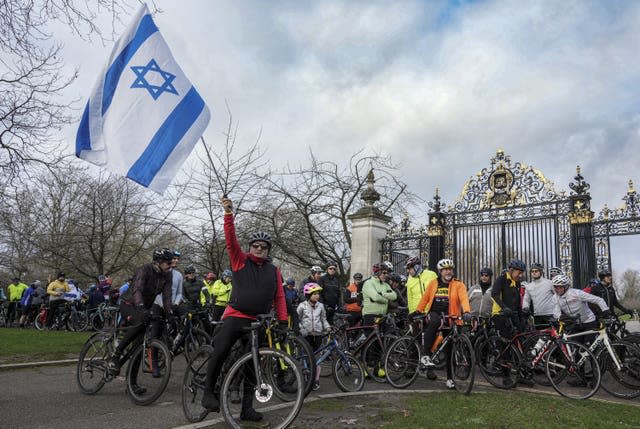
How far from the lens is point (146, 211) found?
24.2 metres

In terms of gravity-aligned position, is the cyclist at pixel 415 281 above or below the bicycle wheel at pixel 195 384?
above

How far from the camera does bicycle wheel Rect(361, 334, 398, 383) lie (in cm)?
790

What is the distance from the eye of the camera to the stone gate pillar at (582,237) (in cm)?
1271

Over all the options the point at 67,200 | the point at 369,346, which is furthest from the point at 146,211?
the point at 369,346

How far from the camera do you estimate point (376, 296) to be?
347 inches

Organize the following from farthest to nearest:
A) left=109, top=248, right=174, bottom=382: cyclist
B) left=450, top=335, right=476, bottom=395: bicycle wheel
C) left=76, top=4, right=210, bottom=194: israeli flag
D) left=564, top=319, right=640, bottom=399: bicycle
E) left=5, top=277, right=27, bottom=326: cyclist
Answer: left=5, top=277, right=27, bottom=326: cyclist < left=564, top=319, right=640, bottom=399: bicycle < left=450, top=335, right=476, bottom=395: bicycle wheel < left=109, top=248, right=174, bottom=382: cyclist < left=76, top=4, right=210, bottom=194: israeli flag

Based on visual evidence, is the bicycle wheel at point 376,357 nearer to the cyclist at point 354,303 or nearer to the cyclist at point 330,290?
the cyclist at point 354,303

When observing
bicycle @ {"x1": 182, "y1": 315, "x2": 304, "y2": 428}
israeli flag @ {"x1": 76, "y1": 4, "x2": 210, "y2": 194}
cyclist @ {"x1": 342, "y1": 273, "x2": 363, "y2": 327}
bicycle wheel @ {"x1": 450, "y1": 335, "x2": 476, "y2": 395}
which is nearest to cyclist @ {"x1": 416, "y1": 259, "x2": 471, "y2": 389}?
bicycle wheel @ {"x1": 450, "y1": 335, "x2": 476, "y2": 395}

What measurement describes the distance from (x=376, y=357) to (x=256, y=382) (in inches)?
147

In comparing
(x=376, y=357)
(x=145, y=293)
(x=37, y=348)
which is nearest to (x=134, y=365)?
(x=145, y=293)

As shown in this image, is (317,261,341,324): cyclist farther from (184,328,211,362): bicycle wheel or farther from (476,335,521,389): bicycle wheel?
(476,335,521,389): bicycle wheel

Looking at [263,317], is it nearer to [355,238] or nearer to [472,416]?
[472,416]

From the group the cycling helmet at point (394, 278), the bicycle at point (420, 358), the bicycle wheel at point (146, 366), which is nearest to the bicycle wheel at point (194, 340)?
the bicycle wheel at point (146, 366)

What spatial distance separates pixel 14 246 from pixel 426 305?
31.8 meters
